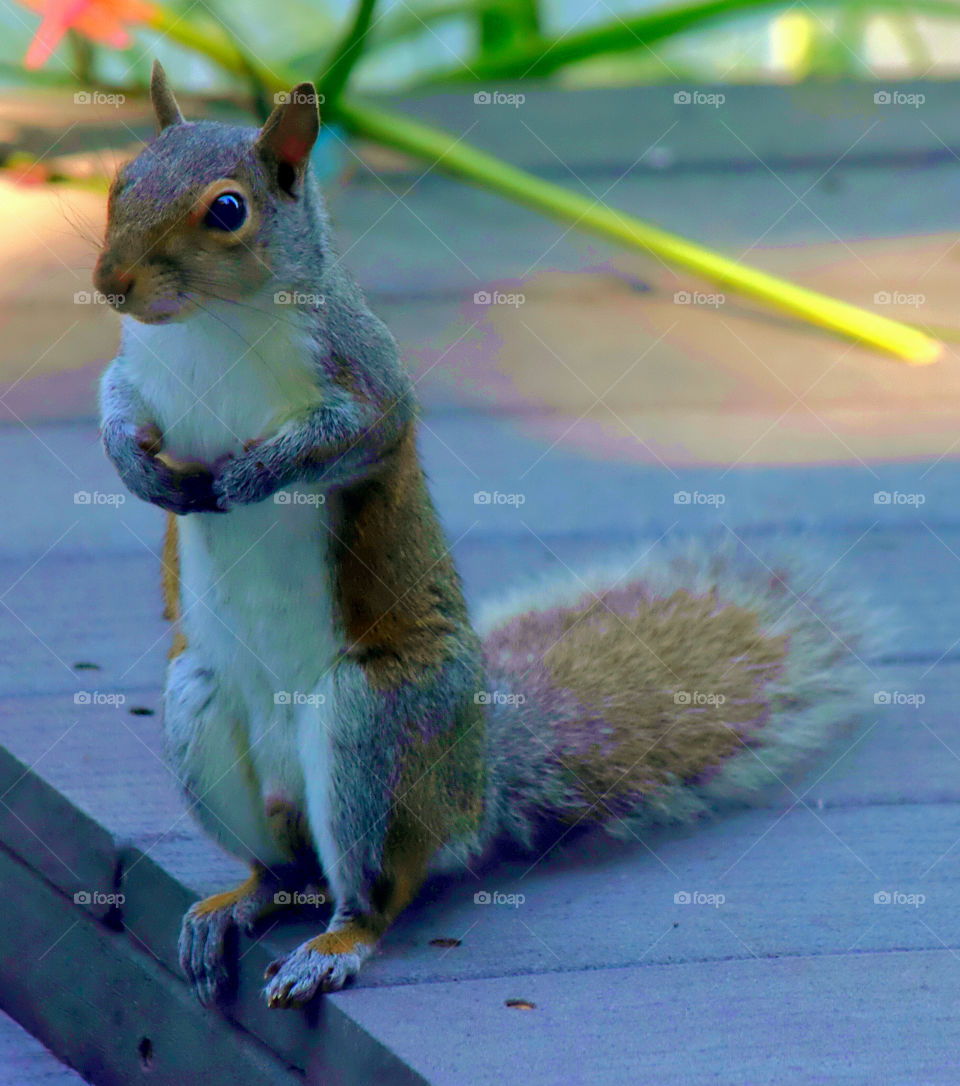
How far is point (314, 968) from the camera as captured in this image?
1075 millimetres

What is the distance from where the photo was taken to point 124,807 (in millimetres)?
1339

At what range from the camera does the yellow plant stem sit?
2787 mm

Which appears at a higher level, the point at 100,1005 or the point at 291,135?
the point at 291,135

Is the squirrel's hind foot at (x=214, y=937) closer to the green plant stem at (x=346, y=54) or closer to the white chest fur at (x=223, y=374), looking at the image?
the white chest fur at (x=223, y=374)

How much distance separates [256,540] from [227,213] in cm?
24

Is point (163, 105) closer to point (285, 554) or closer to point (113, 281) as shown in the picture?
point (113, 281)

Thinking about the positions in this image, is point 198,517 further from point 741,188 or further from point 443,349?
point 741,188

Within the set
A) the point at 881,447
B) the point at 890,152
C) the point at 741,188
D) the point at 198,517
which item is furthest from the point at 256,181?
the point at 890,152

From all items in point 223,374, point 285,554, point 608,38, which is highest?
point 223,374

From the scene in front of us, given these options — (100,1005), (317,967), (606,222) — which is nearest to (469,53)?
(606,222)

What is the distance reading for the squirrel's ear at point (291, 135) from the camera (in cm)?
106

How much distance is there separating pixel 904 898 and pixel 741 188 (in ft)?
8.09

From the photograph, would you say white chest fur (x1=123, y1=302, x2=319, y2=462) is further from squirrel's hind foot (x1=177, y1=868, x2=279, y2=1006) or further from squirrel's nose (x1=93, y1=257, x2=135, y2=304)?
squirrel's hind foot (x1=177, y1=868, x2=279, y2=1006)

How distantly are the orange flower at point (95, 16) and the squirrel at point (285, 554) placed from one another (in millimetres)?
1724
